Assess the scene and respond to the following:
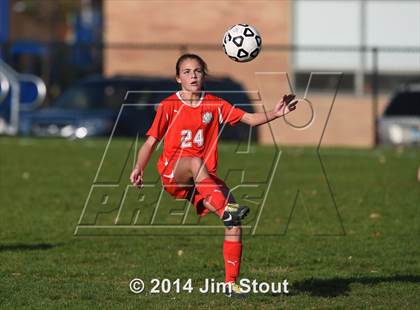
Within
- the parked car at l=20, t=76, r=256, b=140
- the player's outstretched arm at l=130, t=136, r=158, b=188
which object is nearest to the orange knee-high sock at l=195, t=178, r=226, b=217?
the player's outstretched arm at l=130, t=136, r=158, b=188

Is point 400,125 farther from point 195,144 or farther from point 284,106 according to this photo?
point 284,106

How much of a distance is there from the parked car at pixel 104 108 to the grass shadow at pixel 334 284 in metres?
15.9

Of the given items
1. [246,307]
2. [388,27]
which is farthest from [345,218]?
[388,27]

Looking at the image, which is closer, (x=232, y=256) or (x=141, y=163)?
(x=232, y=256)

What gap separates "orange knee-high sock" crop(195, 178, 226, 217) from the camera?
336 inches

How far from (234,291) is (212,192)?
0.76 meters

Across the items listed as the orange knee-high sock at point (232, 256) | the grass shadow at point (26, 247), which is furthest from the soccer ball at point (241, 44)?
the grass shadow at point (26, 247)

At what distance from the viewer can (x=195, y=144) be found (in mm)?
8781

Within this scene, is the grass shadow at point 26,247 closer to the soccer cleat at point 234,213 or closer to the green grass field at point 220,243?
the green grass field at point 220,243

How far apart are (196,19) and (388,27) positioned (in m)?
5.73

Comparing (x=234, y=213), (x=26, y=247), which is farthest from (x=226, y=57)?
(x=234, y=213)

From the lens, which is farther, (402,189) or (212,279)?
(402,189)

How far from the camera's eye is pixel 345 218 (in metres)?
13.8

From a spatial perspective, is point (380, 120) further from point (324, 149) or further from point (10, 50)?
point (10, 50)
